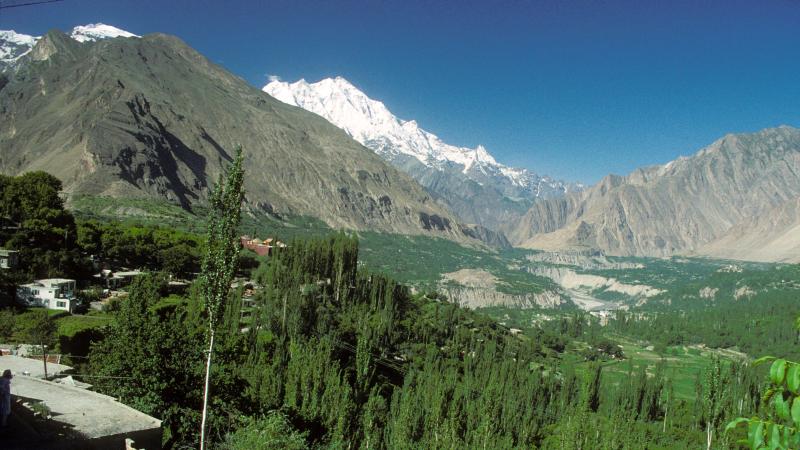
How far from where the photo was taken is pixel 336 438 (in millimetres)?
34562

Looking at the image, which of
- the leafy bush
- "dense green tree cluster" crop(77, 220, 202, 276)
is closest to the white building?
"dense green tree cluster" crop(77, 220, 202, 276)

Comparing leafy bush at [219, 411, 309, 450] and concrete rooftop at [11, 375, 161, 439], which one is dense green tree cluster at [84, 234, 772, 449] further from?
concrete rooftop at [11, 375, 161, 439]

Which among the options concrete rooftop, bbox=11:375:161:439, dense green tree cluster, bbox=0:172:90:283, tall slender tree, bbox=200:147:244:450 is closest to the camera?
concrete rooftop, bbox=11:375:161:439

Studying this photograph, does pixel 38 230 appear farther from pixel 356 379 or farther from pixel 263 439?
pixel 263 439

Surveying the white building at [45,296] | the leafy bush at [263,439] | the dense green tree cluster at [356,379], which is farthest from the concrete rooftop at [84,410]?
the white building at [45,296]

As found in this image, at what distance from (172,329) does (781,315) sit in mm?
193383

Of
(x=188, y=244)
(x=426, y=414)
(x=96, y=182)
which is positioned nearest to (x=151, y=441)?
(x=426, y=414)

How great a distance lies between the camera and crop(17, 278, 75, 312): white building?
147ft

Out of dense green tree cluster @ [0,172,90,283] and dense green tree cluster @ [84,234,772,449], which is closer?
dense green tree cluster @ [84,234,772,449]

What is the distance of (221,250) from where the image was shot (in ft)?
67.9

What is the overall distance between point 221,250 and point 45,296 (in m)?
33.7

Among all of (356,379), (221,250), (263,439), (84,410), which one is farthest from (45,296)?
(263,439)

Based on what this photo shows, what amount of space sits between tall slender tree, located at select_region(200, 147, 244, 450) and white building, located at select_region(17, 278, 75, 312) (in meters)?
31.1

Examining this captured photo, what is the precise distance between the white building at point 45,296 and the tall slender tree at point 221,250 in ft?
102
